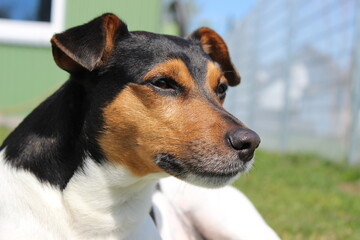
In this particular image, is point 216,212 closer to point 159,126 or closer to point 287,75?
point 159,126

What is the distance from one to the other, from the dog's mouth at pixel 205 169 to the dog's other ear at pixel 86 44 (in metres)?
0.60

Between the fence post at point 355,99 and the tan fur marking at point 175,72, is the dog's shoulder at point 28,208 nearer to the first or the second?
the tan fur marking at point 175,72

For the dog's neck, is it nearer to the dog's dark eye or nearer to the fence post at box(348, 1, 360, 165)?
the dog's dark eye

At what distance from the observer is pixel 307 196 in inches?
245

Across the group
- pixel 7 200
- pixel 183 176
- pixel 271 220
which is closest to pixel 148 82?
pixel 183 176

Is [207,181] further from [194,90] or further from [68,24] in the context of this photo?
[68,24]

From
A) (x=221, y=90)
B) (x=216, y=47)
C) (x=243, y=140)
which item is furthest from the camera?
(x=216, y=47)

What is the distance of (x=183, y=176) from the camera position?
260 cm

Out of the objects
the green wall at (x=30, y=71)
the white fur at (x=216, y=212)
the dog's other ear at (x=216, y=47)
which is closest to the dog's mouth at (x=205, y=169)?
the white fur at (x=216, y=212)

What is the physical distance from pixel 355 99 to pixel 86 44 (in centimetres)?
628

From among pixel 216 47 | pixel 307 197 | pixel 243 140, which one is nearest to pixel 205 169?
pixel 243 140

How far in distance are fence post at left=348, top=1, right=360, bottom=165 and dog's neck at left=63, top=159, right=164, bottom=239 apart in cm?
581

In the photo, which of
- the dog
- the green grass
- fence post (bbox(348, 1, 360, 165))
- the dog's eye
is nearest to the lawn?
the green grass

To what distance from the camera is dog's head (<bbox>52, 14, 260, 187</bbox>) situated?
2516 mm
